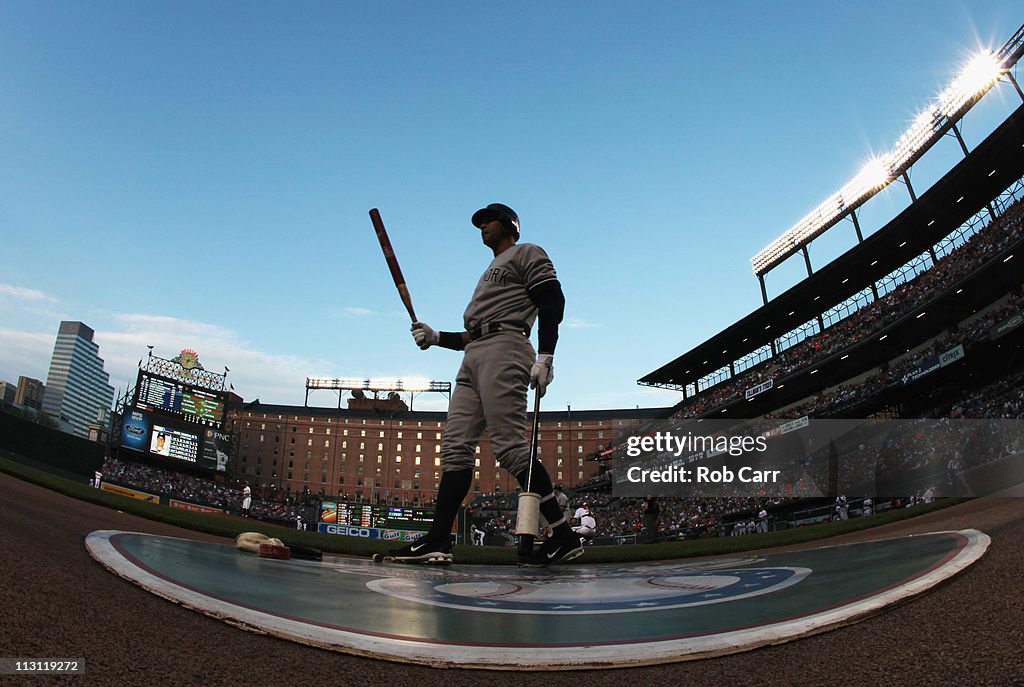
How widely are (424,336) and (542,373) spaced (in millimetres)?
1417

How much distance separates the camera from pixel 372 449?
105062mm

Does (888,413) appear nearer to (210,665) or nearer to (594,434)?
(210,665)

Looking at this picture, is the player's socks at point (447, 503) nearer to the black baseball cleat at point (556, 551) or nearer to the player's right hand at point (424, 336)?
the black baseball cleat at point (556, 551)

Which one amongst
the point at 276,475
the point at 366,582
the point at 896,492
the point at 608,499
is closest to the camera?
the point at 366,582

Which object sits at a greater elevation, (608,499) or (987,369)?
(987,369)

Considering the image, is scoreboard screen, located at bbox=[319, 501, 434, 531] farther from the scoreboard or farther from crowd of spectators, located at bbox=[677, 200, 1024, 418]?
crowd of spectators, located at bbox=[677, 200, 1024, 418]

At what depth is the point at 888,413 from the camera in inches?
1257

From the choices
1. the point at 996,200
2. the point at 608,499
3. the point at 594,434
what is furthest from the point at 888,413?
the point at 594,434

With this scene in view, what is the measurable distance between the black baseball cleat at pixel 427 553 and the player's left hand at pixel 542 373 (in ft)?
4.76

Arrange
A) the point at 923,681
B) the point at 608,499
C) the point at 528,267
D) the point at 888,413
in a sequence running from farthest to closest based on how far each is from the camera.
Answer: the point at 608,499, the point at 888,413, the point at 528,267, the point at 923,681

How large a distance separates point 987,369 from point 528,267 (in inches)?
1192

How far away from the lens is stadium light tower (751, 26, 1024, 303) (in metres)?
29.8

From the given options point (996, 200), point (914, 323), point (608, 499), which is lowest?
point (608, 499)

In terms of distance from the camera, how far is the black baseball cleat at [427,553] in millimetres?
4605
